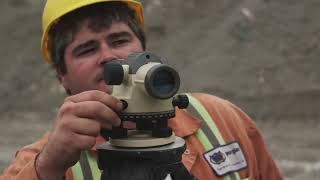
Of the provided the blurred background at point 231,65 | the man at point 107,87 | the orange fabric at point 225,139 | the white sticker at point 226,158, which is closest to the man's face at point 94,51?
the man at point 107,87

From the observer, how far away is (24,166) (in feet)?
6.41

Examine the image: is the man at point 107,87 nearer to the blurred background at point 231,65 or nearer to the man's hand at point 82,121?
the man's hand at point 82,121

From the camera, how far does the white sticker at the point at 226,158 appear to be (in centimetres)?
226

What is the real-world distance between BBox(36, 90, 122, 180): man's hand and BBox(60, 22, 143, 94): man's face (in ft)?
1.44

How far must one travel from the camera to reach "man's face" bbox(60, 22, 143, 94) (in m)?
2.16

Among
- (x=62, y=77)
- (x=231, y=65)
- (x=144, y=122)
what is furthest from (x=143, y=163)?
(x=231, y=65)

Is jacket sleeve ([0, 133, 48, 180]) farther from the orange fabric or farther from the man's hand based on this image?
the man's hand

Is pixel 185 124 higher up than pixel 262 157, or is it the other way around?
pixel 185 124

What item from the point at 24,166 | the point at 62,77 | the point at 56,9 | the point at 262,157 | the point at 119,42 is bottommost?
the point at 262,157

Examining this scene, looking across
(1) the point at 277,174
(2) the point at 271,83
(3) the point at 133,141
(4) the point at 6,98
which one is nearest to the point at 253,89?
(2) the point at 271,83

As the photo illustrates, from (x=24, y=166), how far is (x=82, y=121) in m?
0.39

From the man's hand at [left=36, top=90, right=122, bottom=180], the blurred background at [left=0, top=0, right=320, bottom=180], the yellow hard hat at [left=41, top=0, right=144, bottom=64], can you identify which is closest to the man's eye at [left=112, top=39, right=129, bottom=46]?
the yellow hard hat at [left=41, top=0, right=144, bottom=64]

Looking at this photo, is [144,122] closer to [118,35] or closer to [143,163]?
[143,163]

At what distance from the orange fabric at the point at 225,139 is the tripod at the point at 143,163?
0.49 metres
